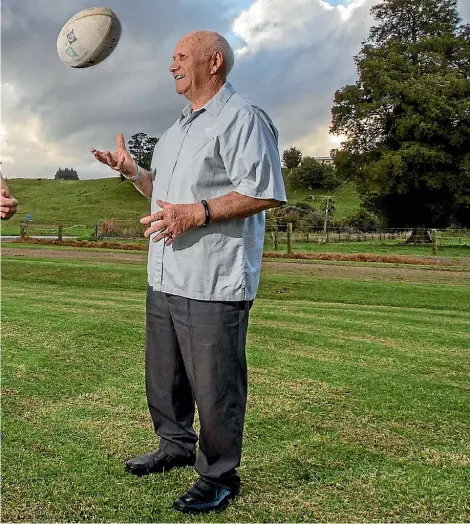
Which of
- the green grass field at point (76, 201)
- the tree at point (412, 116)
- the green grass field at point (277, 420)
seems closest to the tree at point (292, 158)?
the green grass field at point (76, 201)

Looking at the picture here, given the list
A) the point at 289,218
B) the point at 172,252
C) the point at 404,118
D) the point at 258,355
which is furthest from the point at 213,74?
the point at 289,218

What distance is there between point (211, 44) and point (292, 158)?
251 ft

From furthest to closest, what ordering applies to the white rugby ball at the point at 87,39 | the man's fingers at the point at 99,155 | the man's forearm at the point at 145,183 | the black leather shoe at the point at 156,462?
the white rugby ball at the point at 87,39 → the man's forearm at the point at 145,183 → the man's fingers at the point at 99,155 → the black leather shoe at the point at 156,462

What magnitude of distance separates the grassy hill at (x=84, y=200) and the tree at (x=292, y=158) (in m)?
6.77

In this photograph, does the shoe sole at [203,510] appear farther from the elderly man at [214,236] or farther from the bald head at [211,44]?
the bald head at [211,44]

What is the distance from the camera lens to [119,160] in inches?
140

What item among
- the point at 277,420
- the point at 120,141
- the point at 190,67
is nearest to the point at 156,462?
the point at 277,420

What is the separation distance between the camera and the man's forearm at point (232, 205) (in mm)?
2938

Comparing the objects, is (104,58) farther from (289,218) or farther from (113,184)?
(113,184)

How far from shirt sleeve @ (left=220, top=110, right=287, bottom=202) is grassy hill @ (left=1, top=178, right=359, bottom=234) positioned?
2036 inches

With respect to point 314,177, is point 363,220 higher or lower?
lower

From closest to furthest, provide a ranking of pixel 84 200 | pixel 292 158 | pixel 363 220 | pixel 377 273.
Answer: pixel 377 273 → pixel 363 220 → pixel 84 200 → pixel 292 158

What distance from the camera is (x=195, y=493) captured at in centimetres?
300

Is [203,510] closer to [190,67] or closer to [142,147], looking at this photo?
[190,67]
